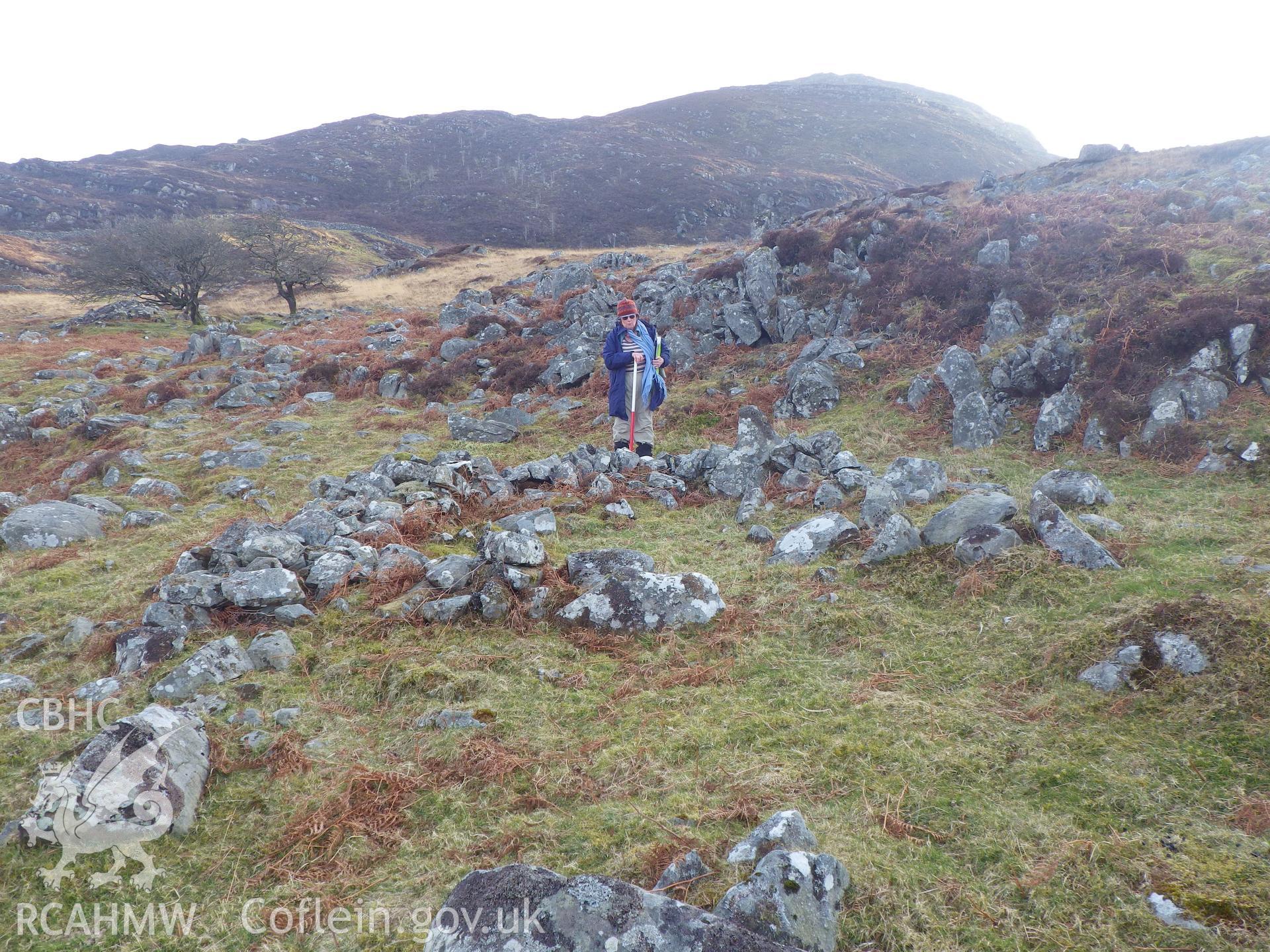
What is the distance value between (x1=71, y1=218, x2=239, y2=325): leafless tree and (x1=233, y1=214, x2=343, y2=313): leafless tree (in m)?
1.44

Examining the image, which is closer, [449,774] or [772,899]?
[772,899]

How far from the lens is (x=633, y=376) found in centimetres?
1211

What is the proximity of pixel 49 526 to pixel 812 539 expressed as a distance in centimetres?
1064

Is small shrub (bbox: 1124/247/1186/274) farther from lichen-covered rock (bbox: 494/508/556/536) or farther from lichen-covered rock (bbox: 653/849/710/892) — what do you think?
lichen-covered rock (bbox: 653/849/710/892)

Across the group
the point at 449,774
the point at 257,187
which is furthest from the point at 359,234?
the point at 449,774

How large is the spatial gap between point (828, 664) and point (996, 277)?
1326 centimetres

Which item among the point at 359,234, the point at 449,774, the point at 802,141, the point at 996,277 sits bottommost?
the point at 449,774

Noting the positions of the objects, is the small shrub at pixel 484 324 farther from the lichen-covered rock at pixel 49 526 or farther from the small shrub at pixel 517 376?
the lichen-covered rock at pixel 49 526

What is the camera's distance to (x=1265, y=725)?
161 inches

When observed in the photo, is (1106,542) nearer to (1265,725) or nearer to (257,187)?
(1265,725)

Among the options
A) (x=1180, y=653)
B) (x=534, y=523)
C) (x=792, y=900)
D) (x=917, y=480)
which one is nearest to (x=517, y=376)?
(x=534, y=523)

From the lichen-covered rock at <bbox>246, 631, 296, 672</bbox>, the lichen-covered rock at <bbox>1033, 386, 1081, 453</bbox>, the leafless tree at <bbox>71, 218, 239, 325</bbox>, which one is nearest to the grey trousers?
the lichen-covered rock at <bbox>1033, 386, 1081, 453</bbox>

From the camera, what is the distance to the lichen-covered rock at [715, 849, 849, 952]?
117 inches

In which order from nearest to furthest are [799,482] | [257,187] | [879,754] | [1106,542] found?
[879,754] < [1106,542] < [799,482] < [257,187]
